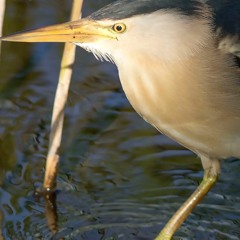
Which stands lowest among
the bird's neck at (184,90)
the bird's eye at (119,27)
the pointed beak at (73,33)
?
the bird's neck at (184,90)

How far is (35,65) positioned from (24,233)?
163 centimetres

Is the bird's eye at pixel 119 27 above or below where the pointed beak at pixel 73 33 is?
above

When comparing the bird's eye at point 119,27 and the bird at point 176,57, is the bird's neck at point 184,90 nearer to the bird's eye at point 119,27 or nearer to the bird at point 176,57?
the bird at point 176,57

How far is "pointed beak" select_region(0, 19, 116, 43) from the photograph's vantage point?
12.0 feet

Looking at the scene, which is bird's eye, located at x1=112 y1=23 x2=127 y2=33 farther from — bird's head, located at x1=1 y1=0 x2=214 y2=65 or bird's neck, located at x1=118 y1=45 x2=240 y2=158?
bird's neck, located at x1=118 y1=45 x2=240 y2=158

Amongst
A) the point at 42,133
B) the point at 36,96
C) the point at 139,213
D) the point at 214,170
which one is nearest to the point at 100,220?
the point at 139,213

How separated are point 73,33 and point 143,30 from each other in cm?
28

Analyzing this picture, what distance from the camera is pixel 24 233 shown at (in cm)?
410

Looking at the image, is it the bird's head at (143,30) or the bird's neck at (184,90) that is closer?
the bird's head at (143,30)

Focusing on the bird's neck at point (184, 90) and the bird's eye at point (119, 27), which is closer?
the bird's eye at point (119, 27)

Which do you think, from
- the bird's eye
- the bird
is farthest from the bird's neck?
the bird's eye

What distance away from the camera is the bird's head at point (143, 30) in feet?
11.8

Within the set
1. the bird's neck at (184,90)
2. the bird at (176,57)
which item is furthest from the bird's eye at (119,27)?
the bird's neck at (184,90)

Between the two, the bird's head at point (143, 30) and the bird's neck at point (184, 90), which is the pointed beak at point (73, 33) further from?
the bird's neck at point (184, 90)
